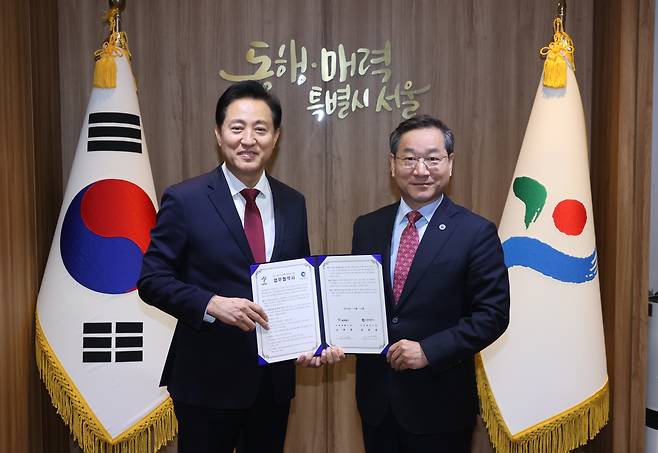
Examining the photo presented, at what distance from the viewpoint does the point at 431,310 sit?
A: 172 centimetres

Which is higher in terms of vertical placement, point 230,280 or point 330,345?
point 230,280

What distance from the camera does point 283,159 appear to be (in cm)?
288

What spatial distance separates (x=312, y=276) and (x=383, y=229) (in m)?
0.27

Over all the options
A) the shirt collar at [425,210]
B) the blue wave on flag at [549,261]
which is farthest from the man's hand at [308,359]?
the blue wave on flag at [549,261]

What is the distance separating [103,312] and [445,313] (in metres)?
1.36

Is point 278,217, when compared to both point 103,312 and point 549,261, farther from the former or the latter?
point 549,261

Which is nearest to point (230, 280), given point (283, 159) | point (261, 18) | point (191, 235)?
point (191, 235)

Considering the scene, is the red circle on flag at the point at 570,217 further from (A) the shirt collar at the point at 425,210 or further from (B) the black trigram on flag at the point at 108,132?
(B) the black trigram on flag at the point at 108,132

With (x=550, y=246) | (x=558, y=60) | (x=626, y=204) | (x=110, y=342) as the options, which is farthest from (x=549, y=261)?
(x=110, y=342)

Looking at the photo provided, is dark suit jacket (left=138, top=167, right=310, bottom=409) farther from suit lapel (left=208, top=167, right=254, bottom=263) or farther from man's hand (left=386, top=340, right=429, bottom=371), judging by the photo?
man's hand (left=386, top=340, right=429, bottom=371)

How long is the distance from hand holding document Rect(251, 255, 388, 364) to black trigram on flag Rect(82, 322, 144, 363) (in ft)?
3.11

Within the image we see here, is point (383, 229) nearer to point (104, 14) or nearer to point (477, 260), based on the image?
point (477, 260)

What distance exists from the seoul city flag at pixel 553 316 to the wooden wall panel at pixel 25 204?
5.71 ft

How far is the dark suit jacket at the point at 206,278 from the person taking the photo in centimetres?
172
